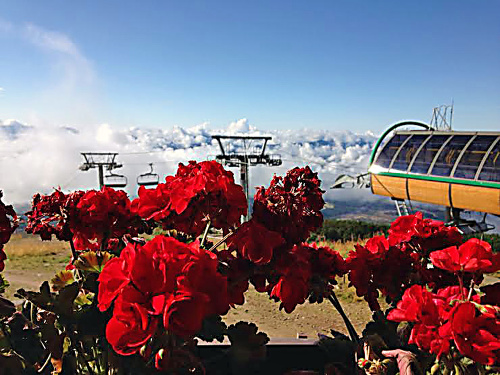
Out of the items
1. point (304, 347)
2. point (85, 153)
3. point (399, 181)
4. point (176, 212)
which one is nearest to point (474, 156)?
point (399, 181)

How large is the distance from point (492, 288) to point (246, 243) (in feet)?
1.70

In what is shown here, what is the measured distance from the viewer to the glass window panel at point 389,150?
23.7ft

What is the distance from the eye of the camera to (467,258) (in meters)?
0.86

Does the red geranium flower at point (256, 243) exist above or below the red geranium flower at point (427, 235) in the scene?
above

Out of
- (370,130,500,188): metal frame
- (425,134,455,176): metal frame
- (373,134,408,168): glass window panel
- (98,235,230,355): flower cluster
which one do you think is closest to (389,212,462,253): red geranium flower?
(98,235,230,355): flower cluster

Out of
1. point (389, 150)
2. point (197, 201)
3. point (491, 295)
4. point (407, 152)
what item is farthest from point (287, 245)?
point (389, 150)

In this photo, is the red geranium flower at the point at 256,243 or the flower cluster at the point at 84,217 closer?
the red geranium flower at the point at 256,243

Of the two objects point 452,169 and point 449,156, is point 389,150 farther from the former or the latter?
point 452,169

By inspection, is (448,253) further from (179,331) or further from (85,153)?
(85,153)

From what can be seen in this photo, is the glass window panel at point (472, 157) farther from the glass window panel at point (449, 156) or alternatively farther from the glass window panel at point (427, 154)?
the glass window panel at point (427, 154)

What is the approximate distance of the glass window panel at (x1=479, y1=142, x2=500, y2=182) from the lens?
5829 mm

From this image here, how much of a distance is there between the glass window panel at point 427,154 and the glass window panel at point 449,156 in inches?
5.1

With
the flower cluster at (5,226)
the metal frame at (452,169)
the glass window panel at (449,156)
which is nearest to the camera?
the flower cluster at (5,226)

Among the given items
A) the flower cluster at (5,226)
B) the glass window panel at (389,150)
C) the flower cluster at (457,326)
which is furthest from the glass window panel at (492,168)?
the flower cluster at (5,226)
